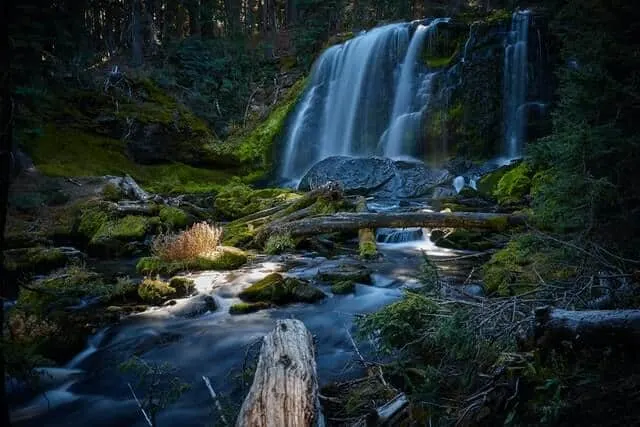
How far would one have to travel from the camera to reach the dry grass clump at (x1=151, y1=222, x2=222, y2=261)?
9.72 meters

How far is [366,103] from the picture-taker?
23.8m

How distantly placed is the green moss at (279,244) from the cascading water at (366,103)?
39.8ft

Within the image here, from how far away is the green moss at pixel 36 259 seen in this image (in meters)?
9.23

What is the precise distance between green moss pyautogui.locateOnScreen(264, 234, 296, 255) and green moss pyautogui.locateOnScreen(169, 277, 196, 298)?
3028 mm

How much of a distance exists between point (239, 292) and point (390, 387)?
4770 mm

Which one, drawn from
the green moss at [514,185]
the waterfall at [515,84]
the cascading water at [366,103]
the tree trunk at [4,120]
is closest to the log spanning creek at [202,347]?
the tree trunk at [4,120]

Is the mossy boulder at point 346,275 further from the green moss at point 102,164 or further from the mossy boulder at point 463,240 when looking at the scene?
the green moss at point 102,164

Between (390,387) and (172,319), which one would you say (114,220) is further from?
(390,387)

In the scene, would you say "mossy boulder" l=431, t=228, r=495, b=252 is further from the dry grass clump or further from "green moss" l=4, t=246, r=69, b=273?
"green moss" l=4, t=246, r=69, b=273

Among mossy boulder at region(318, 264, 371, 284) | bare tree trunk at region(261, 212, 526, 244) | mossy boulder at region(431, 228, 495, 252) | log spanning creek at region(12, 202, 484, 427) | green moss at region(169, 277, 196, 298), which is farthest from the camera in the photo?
mossy boulder at region(431, 228, 495, 252)

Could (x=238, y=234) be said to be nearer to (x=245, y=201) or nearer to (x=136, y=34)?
(x=245, y=201)

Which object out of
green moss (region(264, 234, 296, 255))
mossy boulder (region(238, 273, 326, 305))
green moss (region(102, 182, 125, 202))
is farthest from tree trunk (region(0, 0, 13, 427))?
green moss (region(102, 182, 125, 202))

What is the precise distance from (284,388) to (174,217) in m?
10.4

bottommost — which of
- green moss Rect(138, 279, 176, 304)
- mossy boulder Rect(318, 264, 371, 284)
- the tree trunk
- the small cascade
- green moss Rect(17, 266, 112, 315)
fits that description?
the small cascade
